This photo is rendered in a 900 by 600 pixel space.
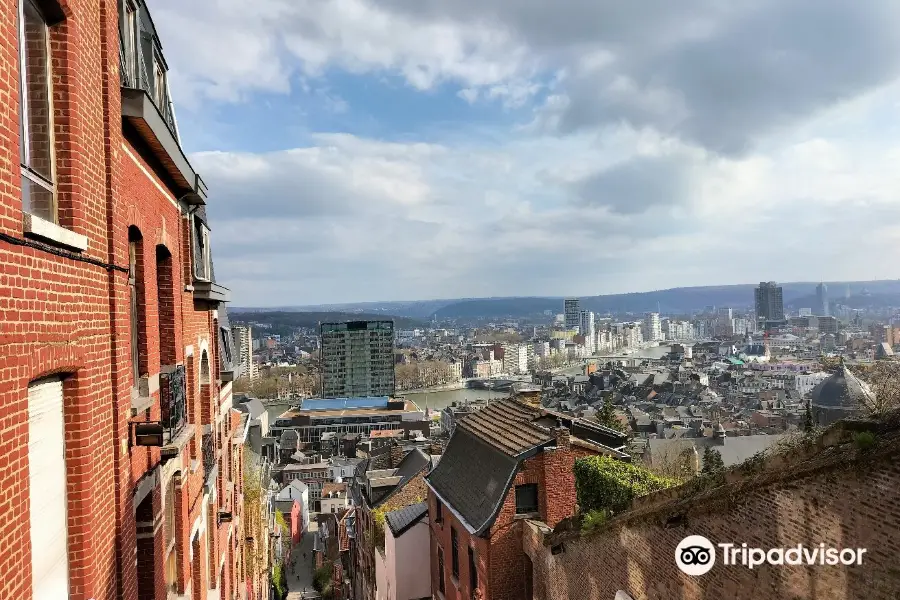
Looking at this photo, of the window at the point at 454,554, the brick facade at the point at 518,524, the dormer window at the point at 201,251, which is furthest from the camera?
the window at the point at 454,554

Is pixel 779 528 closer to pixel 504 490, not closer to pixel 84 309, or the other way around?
pixel 84 309

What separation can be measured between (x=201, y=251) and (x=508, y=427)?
29.3 ft

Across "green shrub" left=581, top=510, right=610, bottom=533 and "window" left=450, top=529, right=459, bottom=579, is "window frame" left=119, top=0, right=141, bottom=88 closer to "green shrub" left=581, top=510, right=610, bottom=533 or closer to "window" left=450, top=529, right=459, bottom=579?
"green shrub" left=581, top=510, right=610, bottom=533

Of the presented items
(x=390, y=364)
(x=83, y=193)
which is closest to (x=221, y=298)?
(x=83, y=193)

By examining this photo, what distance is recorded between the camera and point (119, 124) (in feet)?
20.8

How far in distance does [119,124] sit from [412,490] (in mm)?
24595

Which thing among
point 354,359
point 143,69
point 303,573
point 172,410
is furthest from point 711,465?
point 354,359

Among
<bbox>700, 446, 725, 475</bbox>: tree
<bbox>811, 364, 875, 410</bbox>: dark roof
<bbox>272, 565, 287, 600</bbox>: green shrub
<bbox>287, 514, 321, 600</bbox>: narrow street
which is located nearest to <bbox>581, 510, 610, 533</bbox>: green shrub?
<bbox>700, 446, 725, 475</bbox>: tree

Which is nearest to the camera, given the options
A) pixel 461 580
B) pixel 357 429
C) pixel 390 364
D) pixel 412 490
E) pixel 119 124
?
pixel 119 124

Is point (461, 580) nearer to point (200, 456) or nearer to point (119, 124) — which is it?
point (200, 456)

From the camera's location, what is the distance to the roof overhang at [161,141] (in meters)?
6.61

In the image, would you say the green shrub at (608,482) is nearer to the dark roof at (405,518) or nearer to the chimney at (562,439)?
the chimney at (562,439)

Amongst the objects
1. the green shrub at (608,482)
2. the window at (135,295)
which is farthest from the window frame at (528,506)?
the window at (135,295)

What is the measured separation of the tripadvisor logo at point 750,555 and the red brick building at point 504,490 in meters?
6.17
